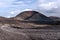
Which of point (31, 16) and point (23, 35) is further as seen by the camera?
point (31, 16)

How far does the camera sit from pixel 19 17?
8825 centimetres

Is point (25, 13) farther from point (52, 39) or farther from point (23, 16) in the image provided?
point (52, 39)

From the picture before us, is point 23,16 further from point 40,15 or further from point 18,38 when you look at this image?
point 18,38

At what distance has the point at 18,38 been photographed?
97.5 ft

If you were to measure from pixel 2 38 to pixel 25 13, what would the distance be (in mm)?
61991

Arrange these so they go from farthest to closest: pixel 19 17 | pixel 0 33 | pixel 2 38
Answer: pixel 19 17, pixel 0 33, pixel 2 38

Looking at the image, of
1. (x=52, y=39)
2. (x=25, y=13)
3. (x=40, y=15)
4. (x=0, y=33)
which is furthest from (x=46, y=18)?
(x=0, y=33)

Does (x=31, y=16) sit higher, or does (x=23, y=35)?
(x=23, y=35)

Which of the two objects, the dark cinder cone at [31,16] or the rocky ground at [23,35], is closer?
the rocky ground at [23,35]

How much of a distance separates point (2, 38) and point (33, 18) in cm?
6359

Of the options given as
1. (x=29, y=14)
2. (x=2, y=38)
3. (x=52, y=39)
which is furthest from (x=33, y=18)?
(x=2, y=38)

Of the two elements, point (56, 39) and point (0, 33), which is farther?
point (56, 39)

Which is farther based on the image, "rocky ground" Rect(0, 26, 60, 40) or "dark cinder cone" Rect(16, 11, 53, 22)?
"dark cinder cone" Rect(16, 11, 53, 22)

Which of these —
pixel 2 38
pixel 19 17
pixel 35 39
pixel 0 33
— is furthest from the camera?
pixel 19 17
